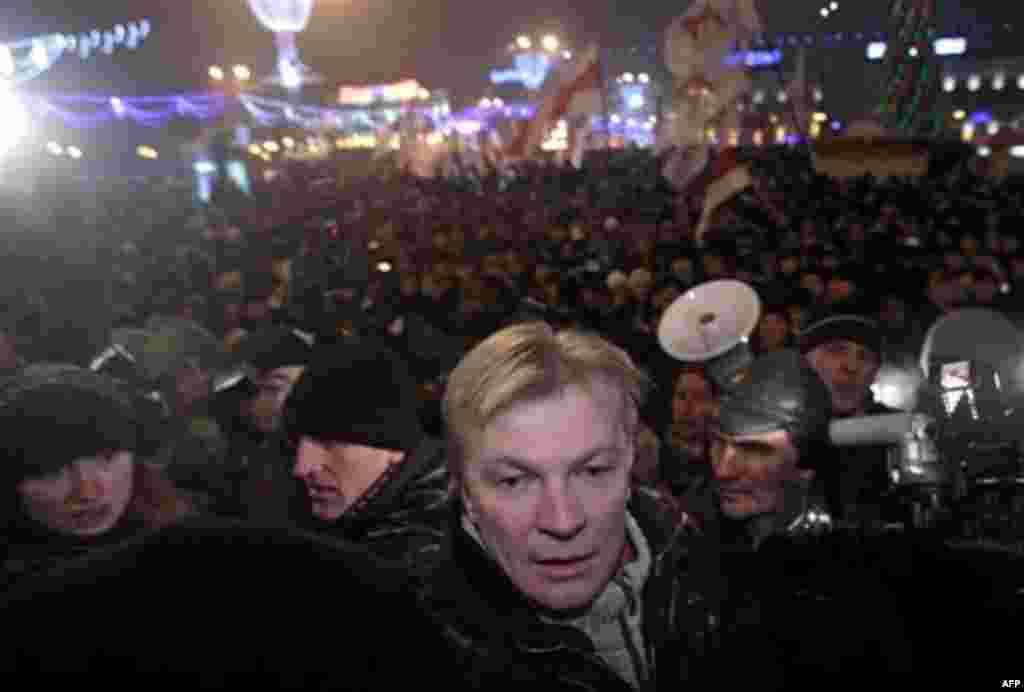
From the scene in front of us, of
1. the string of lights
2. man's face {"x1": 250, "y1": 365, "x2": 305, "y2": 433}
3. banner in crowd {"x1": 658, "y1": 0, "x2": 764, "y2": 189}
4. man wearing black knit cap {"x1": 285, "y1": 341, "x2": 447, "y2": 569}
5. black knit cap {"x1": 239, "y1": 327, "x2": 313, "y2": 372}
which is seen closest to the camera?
man wearing black knit cap {"x1": 285, "y1": 341, "x2": 447, "y2": 569}

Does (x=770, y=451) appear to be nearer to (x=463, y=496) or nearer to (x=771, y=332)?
(x=463, y=496)

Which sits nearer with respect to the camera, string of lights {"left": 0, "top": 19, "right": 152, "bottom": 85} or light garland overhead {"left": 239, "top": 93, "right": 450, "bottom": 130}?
string of lights {"left": 0, "top": 19, "right": 152, "bottom": 85}

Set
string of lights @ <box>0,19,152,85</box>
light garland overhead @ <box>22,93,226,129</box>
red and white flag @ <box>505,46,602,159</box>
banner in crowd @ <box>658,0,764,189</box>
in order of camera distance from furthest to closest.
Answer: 1. light garland overhead @ <box>22,93,226,129</box>
2. string of lights @ <box>0,19,152,85</box>
3. red and white flag @ <box>505,46,602,159</box>
4. banner in crowd @ <box>658,0,764,189</box>

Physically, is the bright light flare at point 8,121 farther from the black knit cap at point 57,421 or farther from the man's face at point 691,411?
the black knit cap at point 57,421

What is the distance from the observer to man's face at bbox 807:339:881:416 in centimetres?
467

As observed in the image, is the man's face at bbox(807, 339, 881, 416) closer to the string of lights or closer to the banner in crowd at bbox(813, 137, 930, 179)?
the banner in crowd at bbox(813, 137, 930, 179)

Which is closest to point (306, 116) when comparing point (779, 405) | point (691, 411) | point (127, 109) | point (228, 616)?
point (127, 109)

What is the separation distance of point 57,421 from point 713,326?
140 inches

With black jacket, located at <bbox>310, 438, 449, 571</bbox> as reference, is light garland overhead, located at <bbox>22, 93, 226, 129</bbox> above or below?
above

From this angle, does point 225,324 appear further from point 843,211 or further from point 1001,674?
point 843,211

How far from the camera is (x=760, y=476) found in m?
3.16

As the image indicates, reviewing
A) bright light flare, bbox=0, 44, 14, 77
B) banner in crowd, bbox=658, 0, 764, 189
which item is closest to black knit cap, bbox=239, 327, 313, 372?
banner in crowd, bbox=658, 0, 764, 189

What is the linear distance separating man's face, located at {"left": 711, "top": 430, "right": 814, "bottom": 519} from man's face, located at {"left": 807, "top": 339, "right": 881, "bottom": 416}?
Result: 156cm

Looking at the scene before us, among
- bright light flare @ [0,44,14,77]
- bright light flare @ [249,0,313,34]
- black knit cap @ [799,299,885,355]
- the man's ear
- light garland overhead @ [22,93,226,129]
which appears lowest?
the man's ear
